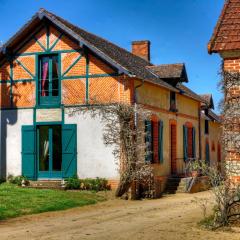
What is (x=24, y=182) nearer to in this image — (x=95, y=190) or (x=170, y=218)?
(x=95, y=190)

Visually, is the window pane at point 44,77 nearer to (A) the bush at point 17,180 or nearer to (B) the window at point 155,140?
(A) the bush at point 17,180

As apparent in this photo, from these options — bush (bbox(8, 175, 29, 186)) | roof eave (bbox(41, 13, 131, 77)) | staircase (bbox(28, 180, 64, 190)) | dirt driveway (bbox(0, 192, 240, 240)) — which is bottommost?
dirt driveway (bbox(0, 192, 240, 240))

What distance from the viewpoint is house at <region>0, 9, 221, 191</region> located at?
821 inches

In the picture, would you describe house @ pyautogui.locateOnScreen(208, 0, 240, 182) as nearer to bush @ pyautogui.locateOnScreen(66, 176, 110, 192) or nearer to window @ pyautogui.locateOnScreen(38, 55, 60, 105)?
bush @ pyautogui.locateOnScreen(66, 176, 110, 192)

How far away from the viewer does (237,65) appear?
11977 millimetres

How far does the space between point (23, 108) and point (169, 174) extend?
7.44 m

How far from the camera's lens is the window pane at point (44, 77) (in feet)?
72.4

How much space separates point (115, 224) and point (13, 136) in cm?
1089

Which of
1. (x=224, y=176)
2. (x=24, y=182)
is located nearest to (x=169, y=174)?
(x=24, y=182)

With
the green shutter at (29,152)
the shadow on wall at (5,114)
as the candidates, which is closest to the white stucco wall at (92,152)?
the green shutter at (29,152)

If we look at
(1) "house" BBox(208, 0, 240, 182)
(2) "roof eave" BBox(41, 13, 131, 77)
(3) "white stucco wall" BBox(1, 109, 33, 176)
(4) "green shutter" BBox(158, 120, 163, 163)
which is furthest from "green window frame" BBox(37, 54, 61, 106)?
(1) "house" BBox(208, 0, 240, 182)

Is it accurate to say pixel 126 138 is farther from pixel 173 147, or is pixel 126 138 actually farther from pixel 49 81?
pixel 173 147

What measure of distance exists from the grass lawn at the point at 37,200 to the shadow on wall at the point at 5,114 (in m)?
2.37

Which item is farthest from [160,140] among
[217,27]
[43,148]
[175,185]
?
[217,27]
